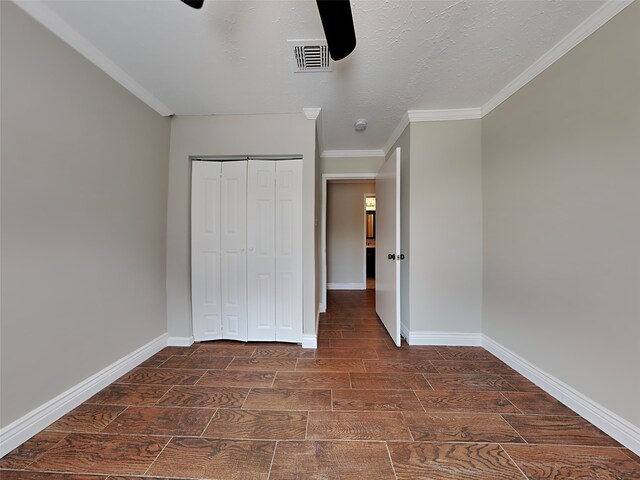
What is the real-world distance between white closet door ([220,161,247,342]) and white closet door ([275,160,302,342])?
1.13 ft

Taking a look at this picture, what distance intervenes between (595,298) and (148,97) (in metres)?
3.45

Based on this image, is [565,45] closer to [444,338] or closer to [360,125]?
[360,125]

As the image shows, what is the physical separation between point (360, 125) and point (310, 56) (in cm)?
110

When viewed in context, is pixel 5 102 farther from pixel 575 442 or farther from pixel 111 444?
pixel 575 442

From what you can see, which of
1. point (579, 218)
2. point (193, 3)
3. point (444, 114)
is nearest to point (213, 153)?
point (193, 3)

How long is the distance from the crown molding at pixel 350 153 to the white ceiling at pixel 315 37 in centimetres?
107

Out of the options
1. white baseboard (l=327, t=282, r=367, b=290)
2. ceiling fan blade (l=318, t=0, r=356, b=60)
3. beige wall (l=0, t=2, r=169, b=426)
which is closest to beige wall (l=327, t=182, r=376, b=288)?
white baseboard (l=327, t=282, r=367, b=290)

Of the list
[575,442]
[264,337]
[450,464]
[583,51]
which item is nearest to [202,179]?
[264,337]

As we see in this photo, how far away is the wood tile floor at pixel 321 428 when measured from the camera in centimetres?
108

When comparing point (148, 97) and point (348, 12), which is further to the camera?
point (148, 97)

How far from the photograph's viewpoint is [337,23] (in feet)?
3.30

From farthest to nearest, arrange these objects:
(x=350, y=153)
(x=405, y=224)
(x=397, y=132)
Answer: (x=350, y=153)
(x=397, y=132)
(x=405, y=224)

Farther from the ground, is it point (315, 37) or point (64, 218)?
point (315, 37)

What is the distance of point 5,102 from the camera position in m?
1.16
